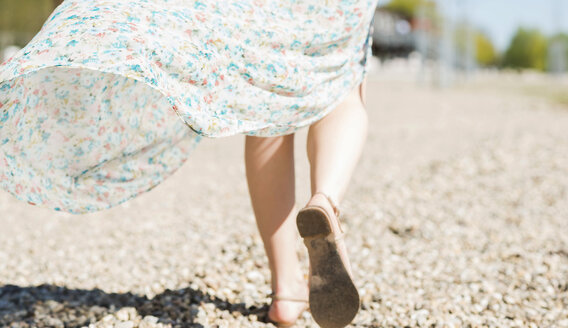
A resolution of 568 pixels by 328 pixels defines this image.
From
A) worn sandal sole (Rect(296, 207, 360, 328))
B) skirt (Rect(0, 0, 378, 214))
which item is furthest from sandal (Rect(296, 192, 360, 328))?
skirt (Rect(0, 0, 378, 214))

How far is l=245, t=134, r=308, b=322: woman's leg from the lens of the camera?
1.78 metres

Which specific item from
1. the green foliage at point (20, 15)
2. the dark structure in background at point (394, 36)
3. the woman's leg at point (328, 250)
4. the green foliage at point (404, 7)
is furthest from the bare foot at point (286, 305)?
the green foliage at point (404, 7)

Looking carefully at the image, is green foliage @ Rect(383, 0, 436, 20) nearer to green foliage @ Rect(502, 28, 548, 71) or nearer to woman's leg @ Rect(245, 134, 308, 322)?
green foliage @ Rect(502, 28, 548, 71)

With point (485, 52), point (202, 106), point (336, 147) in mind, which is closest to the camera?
point (202, 106)

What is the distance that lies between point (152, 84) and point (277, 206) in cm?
63

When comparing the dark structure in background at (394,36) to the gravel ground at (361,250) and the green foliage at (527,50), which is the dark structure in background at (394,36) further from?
the gravel ground at (361,250)

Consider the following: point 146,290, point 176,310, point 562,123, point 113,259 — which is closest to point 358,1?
point 176,310

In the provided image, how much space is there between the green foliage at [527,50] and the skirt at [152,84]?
52136 millimetres

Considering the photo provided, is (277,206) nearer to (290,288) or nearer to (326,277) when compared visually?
(290,288)

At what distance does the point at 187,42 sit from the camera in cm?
142

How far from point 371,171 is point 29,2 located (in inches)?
723

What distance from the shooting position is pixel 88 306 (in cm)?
211

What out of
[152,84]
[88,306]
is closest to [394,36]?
[88,306]

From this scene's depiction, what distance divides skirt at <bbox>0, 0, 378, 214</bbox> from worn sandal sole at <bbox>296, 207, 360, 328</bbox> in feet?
0.87
